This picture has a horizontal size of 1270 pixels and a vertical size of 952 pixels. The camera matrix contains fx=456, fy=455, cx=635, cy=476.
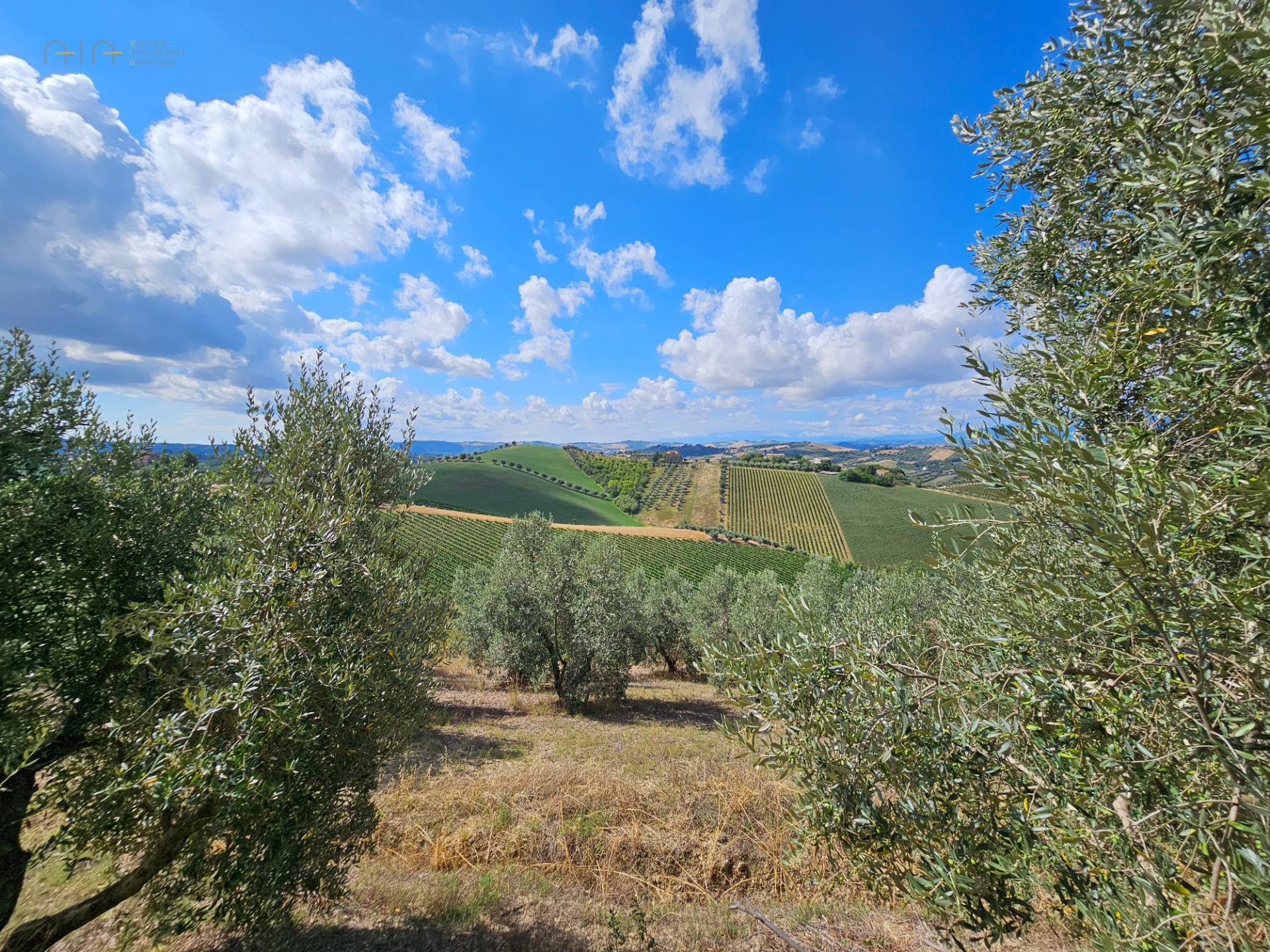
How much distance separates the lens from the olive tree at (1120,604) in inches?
114

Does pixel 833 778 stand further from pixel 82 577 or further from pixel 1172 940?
pixel 82 577

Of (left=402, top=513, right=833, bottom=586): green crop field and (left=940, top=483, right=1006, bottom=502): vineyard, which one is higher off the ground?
(left=940, top=483, right=1006, bottom=502): vineyard

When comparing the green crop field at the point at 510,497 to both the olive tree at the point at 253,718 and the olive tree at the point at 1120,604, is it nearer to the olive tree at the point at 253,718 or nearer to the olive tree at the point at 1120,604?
the olive tree at the point at 253,718

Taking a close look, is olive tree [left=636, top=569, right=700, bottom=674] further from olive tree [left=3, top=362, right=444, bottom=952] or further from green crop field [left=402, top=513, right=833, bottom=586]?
green crop field [left=402, top=513, right=833, bottom=586]

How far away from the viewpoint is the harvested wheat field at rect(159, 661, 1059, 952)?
8070 mm

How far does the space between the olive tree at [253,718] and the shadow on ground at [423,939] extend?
206 cm

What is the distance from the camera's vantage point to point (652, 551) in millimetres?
95125

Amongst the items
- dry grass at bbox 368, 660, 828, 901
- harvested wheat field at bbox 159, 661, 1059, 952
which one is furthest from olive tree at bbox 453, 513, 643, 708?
harvested wheat field at bbox 159, 661, 1059, 952

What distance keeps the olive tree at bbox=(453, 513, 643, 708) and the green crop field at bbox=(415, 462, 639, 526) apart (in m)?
76.6

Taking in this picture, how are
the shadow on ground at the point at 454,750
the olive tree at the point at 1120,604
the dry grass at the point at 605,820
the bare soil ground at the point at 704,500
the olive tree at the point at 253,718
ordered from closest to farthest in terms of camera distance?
1. the olive tree at the point at 1120,604
2. the olive tree at the point at 253,718
3. the dry grass at the point at 605,820
4. the shadow on ground at the point at 454,750
5. the bare soil ground at the point at 704,500

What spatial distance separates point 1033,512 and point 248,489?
958 cm


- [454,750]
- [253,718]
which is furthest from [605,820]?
[253,718]

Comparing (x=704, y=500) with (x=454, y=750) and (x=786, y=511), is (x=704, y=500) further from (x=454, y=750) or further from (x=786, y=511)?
(x=454, y=750)

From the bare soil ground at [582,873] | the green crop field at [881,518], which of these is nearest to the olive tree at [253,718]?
the bare soil ground at [582,873]
